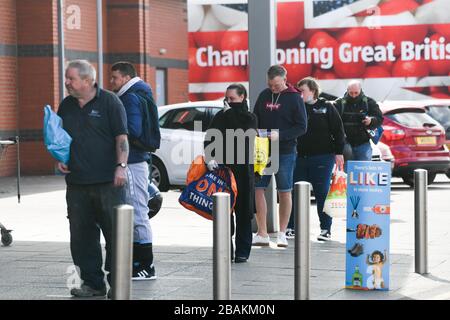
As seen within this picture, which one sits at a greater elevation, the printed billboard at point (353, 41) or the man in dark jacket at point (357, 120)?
the printed billboard at point (353, 41)

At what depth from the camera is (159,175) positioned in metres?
20.7

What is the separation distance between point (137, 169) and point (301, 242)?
2.29 m

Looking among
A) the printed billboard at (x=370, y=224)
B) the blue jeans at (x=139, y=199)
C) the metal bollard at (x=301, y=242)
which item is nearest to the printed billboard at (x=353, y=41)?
the blue jeans at (x=139, y=199)

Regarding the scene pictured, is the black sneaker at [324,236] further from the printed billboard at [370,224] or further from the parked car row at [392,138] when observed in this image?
the parked car row at [392,138]

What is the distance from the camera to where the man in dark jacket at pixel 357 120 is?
16.0 meters

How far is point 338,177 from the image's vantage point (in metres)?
13.5

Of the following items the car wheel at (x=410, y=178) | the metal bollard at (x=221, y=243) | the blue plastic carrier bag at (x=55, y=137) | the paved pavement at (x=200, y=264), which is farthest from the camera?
the car wheel at (x=410, y=178)

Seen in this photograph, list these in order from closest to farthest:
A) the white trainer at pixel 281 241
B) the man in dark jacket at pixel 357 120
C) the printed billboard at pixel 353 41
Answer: the white trainer at pixel 281 241
the man in dark jacket at pixel 357 120
the printed billboard at pixel 353 41

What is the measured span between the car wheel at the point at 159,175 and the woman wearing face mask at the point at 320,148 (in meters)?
7.10

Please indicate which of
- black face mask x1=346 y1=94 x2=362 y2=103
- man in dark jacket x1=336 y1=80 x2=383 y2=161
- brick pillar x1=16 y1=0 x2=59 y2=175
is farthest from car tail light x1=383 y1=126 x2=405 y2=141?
brick pillar x1=16 y1=0 x2=59 y2=175

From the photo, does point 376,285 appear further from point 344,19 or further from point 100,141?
point 344,19

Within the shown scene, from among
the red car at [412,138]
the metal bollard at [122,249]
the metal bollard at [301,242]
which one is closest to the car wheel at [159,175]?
the red car at [412,138]

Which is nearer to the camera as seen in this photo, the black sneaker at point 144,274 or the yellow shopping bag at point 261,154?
the black sneaker at point 144,274

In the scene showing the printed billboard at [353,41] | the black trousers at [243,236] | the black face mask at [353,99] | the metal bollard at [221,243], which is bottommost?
the black trousers at [243,236]
